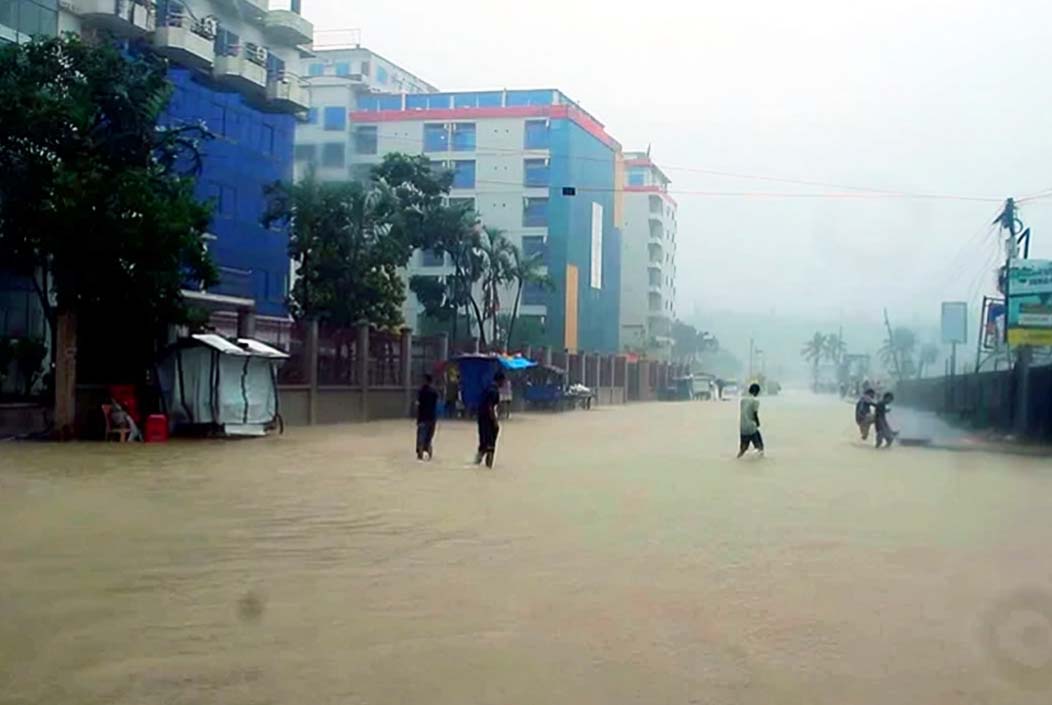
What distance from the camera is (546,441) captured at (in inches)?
1171

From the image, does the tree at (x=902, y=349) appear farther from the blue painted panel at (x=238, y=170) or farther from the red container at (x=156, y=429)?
the red container at (x=156, y=429)

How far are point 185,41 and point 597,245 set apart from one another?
50.6 m

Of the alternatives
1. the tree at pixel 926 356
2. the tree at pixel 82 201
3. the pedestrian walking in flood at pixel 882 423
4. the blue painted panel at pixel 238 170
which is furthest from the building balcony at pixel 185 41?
the tree at pixel 926 356

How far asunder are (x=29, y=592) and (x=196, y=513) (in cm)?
475

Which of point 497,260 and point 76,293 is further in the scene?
point 497,260

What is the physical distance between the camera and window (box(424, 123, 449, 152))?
6688cm

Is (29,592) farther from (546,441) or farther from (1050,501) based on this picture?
(546,441)

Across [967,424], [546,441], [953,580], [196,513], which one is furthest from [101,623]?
[967,424]

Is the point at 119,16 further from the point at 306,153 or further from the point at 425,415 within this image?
the point at 425,415

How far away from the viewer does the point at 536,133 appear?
7388 centimetres

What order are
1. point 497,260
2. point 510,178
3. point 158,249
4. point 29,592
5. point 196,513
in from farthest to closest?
1. point 510,178
2. point 497,260
3. point 158,249
4. point 196,513
5. point 29,592

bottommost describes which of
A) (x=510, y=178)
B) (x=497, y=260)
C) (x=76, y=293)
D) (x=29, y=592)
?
(x=29, y=592)

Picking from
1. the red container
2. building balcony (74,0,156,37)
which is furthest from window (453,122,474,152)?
the red container

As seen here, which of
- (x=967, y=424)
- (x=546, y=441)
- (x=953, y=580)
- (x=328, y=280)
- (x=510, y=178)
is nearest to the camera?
(x=953, y=580)
